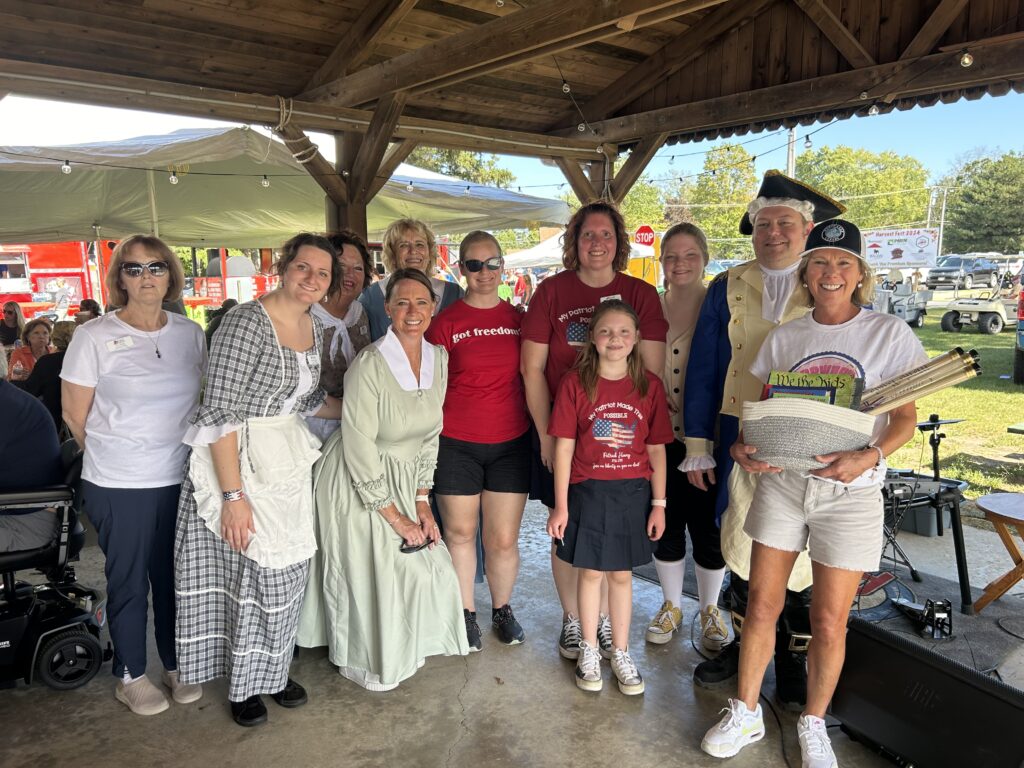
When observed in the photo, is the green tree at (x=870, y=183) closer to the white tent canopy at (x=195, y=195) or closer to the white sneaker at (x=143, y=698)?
the white tent canopy at (x=195, y=195)

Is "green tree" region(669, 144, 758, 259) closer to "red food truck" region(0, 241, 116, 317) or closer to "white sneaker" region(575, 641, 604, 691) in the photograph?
"red food truck" region(0, 241, 116, 317)

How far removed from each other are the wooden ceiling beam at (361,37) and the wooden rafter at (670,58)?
7.65 ft

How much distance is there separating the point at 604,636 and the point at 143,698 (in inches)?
65.6

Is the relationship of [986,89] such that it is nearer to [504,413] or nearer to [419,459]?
[504,413]

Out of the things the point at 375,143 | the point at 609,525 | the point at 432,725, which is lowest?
the point at 432,725

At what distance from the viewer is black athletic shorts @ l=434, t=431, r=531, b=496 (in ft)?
8.47

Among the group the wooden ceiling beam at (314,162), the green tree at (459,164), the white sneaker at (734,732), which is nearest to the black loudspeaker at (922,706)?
the white sneaker at (734,732)

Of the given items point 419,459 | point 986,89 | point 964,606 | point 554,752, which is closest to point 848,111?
point 986,89

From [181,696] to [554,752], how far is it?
4.33 feet

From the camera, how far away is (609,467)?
2.37 metres

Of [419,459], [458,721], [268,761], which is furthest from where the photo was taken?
[419,459]

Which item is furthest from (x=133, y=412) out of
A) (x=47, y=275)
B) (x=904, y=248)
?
(x=904, y=248)

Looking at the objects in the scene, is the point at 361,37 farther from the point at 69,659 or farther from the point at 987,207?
the point at 987,207

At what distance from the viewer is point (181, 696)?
2408mm
